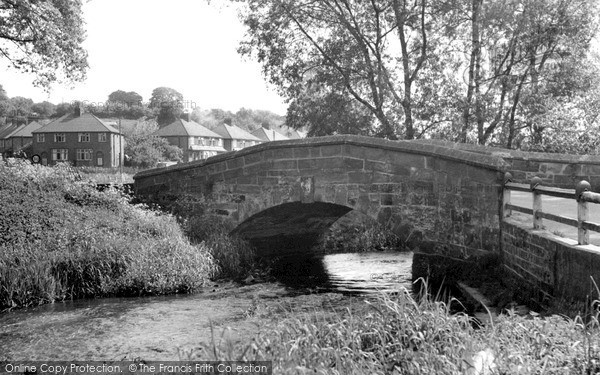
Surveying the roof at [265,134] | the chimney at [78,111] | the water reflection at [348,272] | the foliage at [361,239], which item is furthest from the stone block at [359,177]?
the roof at [265,134]

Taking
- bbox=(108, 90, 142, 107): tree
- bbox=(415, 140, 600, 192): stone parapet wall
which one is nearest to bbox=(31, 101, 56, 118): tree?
bbox=(108, 90, 142, 107): tree

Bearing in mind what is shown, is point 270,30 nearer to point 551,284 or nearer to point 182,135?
point 551,284

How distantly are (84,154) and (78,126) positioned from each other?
115 inches

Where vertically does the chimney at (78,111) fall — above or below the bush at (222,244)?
above

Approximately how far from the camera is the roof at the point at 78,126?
6003cm

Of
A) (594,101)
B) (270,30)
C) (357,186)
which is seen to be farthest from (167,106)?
(357,186)

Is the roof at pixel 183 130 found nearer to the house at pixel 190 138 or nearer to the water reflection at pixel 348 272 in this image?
the house at pixel 190 138

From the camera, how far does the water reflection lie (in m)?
11.2

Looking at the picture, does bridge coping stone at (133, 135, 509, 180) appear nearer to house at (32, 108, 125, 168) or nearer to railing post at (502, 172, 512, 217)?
railing post at (502, 172, 512, 217)

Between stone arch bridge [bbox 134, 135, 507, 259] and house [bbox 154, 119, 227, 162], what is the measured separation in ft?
181

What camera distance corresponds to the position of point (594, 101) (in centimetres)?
1858

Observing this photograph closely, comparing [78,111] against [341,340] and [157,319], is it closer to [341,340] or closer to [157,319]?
[157,319]

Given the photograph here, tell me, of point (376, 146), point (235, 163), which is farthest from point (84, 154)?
point (376, 146)

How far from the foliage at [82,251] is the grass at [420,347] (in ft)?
17.0
